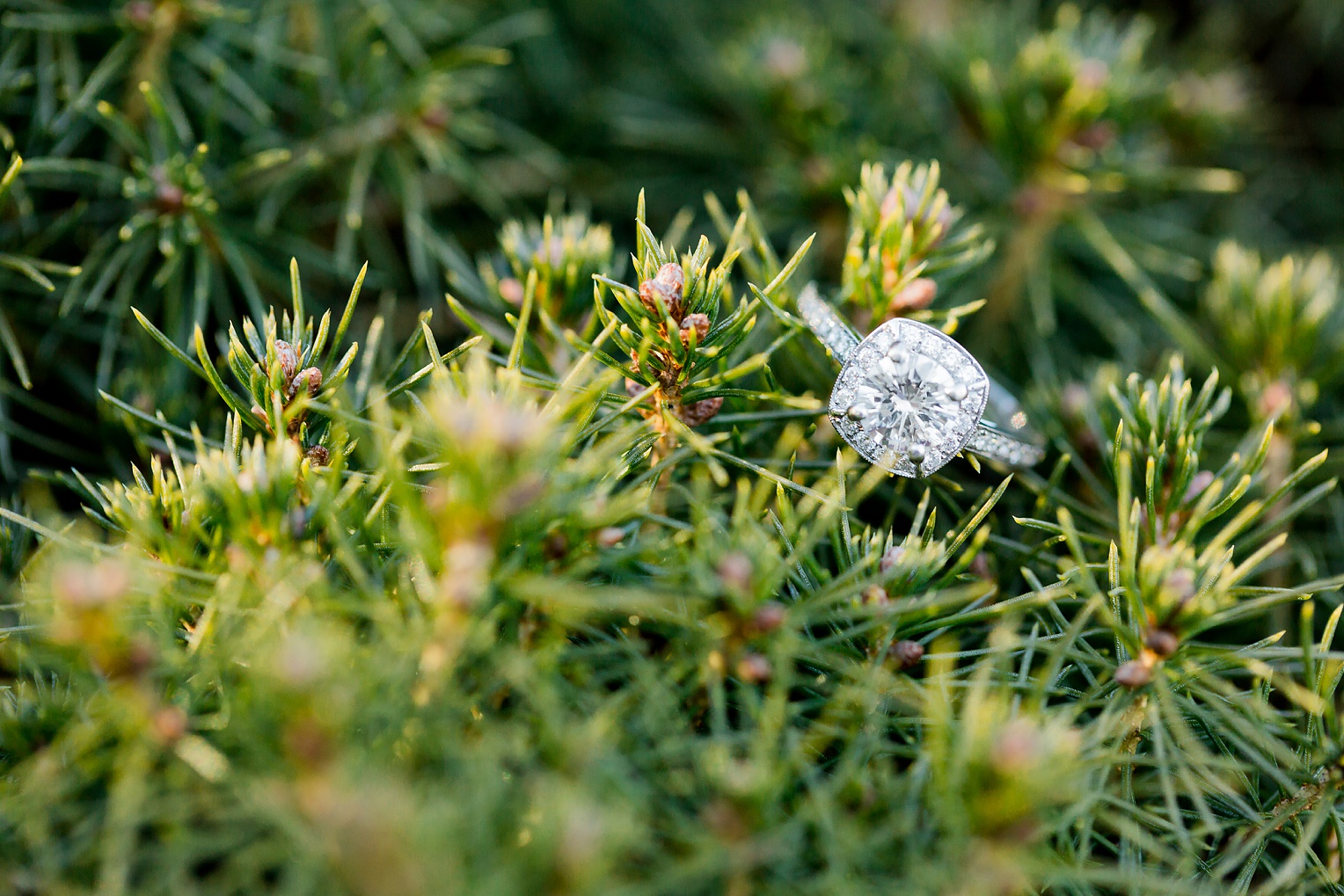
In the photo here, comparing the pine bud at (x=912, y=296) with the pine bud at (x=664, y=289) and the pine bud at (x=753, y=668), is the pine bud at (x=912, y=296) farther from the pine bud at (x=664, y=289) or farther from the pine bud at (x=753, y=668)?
the pine bud at (x=753, y=668)

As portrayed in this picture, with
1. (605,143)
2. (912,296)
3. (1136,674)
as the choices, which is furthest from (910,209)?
(605,143)

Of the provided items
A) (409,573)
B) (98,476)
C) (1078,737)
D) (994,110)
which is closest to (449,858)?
(409,573)

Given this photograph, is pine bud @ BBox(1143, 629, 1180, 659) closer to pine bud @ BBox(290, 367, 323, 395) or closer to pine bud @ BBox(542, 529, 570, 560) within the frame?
pine bud @ BBox(542, 529, 570, 560)

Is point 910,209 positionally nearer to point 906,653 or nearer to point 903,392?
point 903,392

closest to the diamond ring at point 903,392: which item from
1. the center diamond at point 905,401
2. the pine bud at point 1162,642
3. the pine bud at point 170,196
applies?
Answer: the center diamond at point 905,401

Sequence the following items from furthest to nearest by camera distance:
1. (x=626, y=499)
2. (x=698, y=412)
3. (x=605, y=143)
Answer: (x=605, y=143) → (x=698, y=412) → (x=626, y=499)

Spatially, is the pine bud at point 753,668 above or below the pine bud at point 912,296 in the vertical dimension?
below

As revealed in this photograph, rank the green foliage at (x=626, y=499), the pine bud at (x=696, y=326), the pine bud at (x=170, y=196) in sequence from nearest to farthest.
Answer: the green foliage at (x=626, y=499) < the pine bud at (x=696, y=326) < the pine bud at (x=170, y=196)
